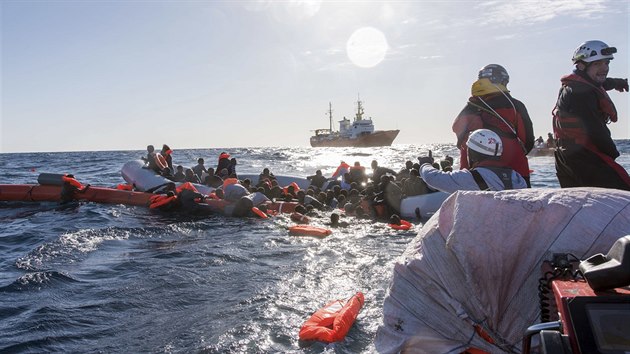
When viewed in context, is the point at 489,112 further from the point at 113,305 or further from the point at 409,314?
the point at 113,305

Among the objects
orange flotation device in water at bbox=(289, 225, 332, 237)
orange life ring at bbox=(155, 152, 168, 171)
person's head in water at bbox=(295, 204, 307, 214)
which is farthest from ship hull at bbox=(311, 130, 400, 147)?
orange flotation device in water at bbox=(289, 225, 332, 237)

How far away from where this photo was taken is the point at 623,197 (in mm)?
2564

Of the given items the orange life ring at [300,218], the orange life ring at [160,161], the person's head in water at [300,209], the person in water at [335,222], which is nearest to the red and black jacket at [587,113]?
the person in water at [335,222]

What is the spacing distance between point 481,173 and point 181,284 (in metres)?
4.54

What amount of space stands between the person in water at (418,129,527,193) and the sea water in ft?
5.59

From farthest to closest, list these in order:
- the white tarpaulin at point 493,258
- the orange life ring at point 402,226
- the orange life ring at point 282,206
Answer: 1. the orange life ring at point 282,206
2. the orange life ring at point 402,226
3. the white tarpaulin at point 493,258

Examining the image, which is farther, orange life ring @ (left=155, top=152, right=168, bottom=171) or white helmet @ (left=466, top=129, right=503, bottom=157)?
orange life ring @ (left=155, top=152, right=168, bottom=171)

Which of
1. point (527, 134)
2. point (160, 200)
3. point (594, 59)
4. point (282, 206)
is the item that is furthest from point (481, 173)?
point (160, 200)

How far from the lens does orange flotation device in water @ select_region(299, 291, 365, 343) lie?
4.65m

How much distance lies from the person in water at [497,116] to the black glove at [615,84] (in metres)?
0.76

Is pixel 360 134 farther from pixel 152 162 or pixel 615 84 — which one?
pixel 615 84

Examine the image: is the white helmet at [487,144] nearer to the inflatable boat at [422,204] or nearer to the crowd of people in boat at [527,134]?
the crowd of people in boat at [527,134]

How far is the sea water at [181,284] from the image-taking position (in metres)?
4.90

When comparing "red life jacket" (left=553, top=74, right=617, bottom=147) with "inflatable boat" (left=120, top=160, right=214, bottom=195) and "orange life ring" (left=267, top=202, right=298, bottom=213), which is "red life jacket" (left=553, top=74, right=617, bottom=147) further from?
"inflatable boat" (left=120, top=160, right=214, bottom=195)
